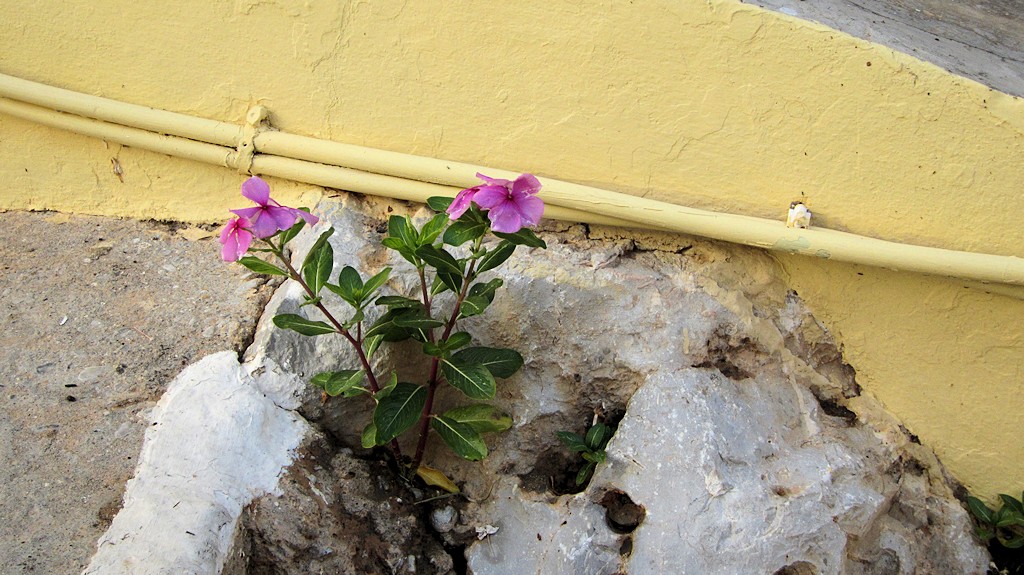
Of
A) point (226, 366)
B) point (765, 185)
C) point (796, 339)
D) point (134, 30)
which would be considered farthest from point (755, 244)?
point (134, 30)

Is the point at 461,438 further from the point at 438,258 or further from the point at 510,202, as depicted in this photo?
the point at 510,202

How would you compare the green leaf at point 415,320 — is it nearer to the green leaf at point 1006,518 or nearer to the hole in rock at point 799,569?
the hole in rock at point 799,569

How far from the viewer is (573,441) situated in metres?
2.28

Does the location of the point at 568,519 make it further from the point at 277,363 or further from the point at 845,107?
the point at 845,107

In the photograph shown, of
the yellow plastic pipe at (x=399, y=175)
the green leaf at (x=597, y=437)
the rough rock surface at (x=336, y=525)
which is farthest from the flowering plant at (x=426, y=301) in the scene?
the yellow plastic pipe at (x=399, y=175)

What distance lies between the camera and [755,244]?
2346 millimetres

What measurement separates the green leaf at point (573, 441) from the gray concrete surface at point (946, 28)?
1.23m

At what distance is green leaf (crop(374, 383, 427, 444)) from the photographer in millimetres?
2047

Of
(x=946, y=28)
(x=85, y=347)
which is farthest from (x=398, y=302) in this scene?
(x=946, y=28)

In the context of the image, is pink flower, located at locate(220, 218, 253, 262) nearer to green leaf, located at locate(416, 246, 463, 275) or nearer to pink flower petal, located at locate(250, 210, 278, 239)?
pink flower petal, located at locate(250, 210, 278, 239)

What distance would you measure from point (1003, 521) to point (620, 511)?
1104mm

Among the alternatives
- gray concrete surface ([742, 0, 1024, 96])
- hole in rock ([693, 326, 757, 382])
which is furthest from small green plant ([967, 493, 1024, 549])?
gray concrete surface ([742, 0, 1024, 96])

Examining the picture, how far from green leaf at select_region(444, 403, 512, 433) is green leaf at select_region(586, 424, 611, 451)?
0.23 meters

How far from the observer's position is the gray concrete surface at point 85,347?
1981mm
